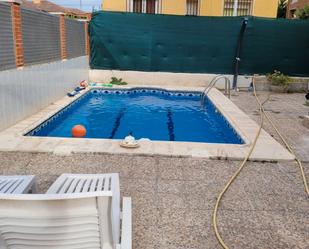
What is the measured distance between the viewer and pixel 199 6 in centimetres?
1408

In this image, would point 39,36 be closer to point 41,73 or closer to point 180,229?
point 41,73

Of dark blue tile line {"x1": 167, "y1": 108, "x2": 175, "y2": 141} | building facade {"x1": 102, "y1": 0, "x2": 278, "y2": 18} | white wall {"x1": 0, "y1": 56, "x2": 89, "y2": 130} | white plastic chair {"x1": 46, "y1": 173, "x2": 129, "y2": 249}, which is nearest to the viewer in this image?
white plastic chair {"x1": 46, "y1": 173, "x2": 129, "y2": 249}

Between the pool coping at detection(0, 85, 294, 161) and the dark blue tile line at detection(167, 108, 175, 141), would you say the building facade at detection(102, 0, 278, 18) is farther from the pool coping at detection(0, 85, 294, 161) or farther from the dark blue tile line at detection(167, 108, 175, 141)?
the pool coping at detection(0, 85, 294, 161)

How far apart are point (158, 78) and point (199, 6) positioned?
4608 millimetres

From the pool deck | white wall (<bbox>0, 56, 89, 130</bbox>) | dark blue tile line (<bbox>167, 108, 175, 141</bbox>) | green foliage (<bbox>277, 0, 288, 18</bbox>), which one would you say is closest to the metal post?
dark blue tile line (<bbox>167, 108, 175, 141</bbox>)

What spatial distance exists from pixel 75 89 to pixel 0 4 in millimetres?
4777

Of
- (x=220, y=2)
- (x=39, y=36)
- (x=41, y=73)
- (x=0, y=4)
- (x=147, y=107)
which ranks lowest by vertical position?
(x=147, y=107)

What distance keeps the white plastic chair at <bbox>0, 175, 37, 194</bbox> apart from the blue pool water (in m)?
3.01

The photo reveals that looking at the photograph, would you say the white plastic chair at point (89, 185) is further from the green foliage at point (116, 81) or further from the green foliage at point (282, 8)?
the green foliage at point (282, 8)

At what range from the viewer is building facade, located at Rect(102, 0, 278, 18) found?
45.6ft

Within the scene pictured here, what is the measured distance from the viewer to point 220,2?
45.9 ft

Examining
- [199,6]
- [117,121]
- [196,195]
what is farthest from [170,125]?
[199,6]

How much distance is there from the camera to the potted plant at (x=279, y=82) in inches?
435

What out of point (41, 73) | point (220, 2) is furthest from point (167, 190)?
point (220, 2)
